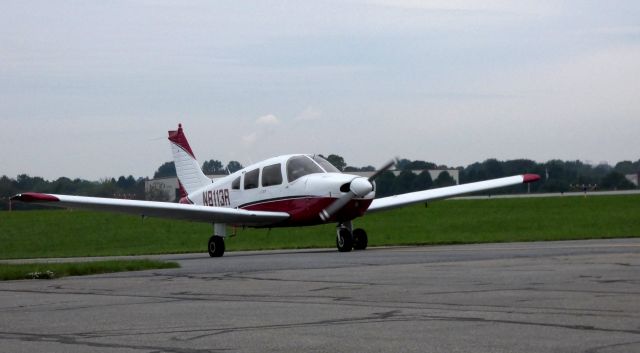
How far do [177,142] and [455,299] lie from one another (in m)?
22.6

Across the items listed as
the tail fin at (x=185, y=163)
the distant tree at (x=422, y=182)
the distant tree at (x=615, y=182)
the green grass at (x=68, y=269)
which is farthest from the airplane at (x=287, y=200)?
the distant tree at (x=615, y=182)

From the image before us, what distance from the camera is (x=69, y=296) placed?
48.1 ft

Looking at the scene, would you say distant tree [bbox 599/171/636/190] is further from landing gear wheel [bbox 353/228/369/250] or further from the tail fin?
landing gear wheel [bbox 353/228/369/250]

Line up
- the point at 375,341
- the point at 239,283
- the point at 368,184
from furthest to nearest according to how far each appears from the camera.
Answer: the point at 368,184, the point at 239,283, the point at 375,341

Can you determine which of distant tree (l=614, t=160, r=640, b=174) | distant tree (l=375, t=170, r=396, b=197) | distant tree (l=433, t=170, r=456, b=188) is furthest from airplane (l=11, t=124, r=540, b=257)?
distant tree (l=614, t=160, r=640, b=174)

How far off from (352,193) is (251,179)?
3.85m

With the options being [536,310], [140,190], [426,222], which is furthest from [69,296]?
[426,222]

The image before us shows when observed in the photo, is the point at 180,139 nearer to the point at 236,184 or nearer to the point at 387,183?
the point at 236,184

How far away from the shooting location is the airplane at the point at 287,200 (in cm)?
2650

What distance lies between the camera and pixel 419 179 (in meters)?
54.3

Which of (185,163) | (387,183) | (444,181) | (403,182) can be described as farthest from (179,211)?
(444,181)

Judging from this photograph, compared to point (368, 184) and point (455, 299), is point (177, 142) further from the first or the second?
point (455, 299)

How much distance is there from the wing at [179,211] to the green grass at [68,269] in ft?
17.4

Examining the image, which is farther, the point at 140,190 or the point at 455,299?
the point at 140,190
